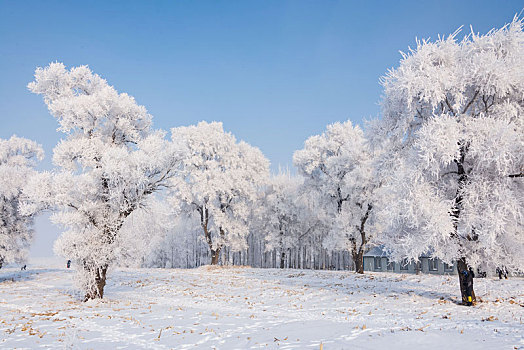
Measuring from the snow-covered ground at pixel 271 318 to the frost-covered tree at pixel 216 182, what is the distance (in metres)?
17.2

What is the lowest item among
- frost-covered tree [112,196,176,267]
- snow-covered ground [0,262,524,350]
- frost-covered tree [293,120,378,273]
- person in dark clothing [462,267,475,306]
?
snow-covered ground [0,262,524,350]

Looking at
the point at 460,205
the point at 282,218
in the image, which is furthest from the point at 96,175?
the point at 282,218

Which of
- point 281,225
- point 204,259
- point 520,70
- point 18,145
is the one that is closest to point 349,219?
point 281,225

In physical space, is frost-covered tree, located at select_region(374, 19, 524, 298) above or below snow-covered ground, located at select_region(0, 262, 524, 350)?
above

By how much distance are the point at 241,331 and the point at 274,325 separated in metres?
1.19

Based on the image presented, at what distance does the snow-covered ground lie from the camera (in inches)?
333

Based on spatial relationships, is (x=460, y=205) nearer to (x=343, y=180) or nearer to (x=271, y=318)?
(x=271, y=318)

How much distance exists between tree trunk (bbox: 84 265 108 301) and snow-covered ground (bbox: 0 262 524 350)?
0.61 metres

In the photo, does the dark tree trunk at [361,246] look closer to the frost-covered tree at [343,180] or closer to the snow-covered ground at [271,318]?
the frost-covered tree at [343,180]

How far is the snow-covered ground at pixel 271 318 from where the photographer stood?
846cm

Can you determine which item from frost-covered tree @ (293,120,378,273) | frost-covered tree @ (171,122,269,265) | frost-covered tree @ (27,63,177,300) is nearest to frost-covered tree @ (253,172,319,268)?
frost-covered tree @ (171,122,269,265)

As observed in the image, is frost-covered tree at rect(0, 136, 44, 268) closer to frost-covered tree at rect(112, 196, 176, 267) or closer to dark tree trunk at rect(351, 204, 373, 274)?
frost-covered tree at rect(112, 196, 176, 267)

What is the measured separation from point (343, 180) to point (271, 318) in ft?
73.0

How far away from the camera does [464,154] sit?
14.0 metres
